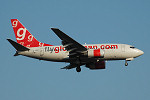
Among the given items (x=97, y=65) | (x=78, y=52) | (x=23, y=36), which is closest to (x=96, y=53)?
(x=78, y=52)

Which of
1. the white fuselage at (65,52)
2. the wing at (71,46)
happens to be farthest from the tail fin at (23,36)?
the wing at (71,46)

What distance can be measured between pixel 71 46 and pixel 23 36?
12.7 m

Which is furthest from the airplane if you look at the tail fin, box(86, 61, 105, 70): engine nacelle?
box(86, 61, 105, 70): engine nacelle

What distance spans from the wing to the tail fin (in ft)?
23.1

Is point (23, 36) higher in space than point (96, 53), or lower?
higher

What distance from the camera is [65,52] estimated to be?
61875 millimetres

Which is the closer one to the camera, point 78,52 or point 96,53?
point 96,53

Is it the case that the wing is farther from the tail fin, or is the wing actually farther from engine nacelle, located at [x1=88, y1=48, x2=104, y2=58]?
the tail fin

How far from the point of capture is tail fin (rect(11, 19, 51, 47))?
65.3m

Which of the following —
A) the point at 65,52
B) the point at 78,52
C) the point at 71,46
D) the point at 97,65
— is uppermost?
the point at 71,46

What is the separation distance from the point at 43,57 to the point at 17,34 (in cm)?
871

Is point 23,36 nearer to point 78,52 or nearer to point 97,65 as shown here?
point 78,52

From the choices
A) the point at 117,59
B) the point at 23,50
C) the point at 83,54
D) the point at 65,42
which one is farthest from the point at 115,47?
the point at 23,50

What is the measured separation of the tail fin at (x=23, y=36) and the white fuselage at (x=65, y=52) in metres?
2.62
